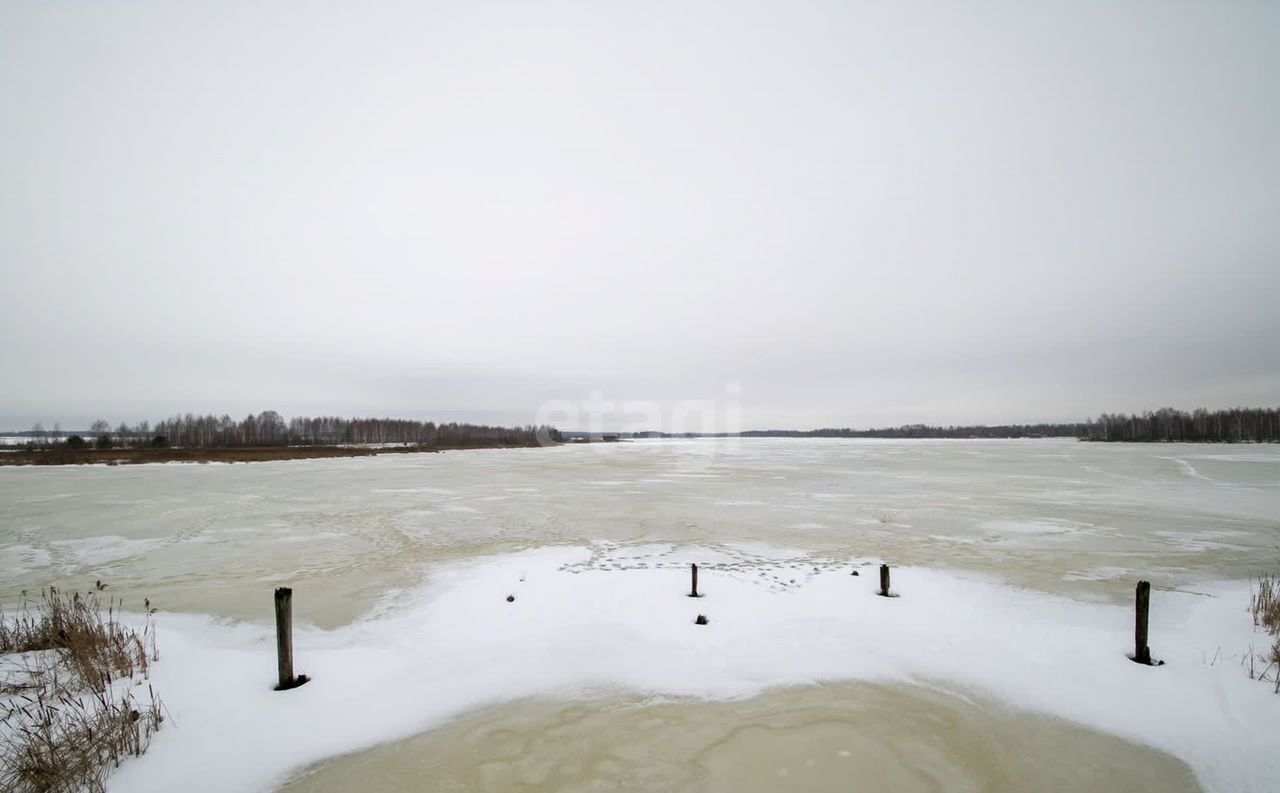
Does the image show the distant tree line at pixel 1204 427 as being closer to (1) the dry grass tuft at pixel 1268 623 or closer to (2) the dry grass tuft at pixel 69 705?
(1) the dry grass tuft at pixel 1268 623

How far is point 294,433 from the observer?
117m

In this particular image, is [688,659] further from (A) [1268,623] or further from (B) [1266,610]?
(B) [1266,610]

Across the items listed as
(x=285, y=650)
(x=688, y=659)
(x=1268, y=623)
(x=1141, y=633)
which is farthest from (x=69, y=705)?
(x=1268, y=623)

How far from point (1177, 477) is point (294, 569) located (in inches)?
1576

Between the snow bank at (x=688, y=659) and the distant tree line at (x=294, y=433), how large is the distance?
9568cm

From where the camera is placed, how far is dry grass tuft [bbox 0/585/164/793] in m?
4.00

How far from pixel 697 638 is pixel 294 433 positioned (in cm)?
13381

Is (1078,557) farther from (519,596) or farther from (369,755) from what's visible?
(369,755)

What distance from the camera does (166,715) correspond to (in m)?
5.13

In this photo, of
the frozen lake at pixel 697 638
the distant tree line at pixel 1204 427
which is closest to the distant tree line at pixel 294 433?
the frozen lake at pixel 697 638

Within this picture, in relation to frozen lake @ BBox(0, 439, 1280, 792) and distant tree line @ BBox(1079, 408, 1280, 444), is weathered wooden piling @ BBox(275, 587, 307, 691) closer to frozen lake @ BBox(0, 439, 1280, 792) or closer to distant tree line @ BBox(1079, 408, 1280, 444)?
frozen lake @ BBox(0, 439, 1280, 792)

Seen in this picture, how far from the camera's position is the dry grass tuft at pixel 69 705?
4.00 m

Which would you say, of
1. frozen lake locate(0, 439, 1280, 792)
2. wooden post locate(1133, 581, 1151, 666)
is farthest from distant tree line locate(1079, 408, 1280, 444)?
wooden post locate(1133, 581, 1151, 666)

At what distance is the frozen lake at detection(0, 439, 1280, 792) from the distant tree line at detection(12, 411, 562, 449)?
297 ft
